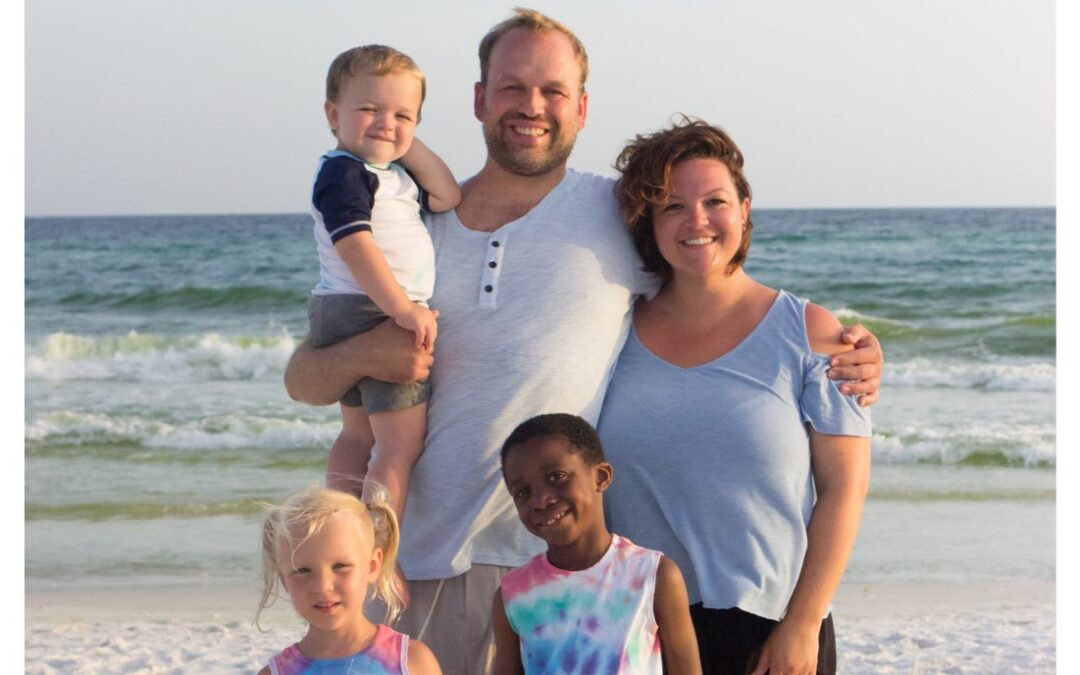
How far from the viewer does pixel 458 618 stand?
3826mm

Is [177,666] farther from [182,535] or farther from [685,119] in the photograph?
[685,119]

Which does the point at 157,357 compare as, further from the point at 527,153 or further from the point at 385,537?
the point at 385,537

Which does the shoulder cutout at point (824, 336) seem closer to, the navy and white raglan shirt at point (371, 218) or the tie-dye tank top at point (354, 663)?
the navy and white raglan shirt at point (371, 218)

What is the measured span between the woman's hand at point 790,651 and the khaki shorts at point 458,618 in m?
0.77

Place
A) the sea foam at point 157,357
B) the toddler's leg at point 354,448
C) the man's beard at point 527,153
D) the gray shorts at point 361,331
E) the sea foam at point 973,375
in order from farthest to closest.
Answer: the sea foam at point 157,357 → the sea foam at point 973,375 → the toddler's leg at point 354,448 → the man's beard at point 527,153 → the gray shorts at point 361,331

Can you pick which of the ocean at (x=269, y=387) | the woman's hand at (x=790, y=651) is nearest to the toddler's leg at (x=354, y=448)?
the woman's hand at (x=790, y=651)

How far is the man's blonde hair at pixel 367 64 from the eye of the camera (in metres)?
3.73

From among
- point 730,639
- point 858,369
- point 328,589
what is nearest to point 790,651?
point 730,639

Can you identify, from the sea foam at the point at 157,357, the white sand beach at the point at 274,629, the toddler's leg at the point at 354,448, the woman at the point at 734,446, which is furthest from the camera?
the sea foam at the point at 157,357

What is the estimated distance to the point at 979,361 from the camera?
54.4 feet

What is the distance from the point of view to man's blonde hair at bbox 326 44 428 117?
3730mm

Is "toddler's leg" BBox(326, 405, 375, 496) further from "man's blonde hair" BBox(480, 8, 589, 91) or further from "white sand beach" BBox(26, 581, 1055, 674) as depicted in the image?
"white sand beach" BBox(26, 581, 1055, 674)

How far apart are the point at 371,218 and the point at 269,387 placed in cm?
→ 1218

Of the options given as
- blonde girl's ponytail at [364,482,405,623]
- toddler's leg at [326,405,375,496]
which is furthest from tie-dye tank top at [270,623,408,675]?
toddler's leg at [326,405,375,496]
